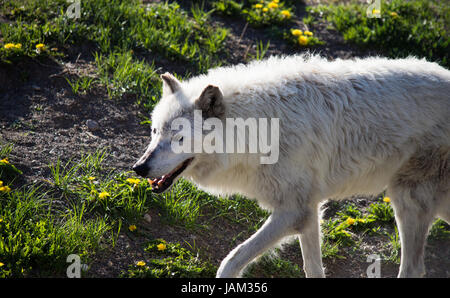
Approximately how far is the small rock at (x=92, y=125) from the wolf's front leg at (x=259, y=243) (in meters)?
2.58

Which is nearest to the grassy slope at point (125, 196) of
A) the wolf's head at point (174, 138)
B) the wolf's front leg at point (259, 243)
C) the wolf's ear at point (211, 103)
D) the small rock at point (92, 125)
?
the small rock at point (92, 125)

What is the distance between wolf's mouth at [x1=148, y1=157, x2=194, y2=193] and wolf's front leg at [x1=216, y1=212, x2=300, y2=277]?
0.77 meters

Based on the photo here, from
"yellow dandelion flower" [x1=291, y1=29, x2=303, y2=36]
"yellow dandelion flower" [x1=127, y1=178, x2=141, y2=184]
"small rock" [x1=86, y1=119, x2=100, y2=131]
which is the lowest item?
"yellow dandelion flower" [x1=127, y1=178, x2=141, y2=184]

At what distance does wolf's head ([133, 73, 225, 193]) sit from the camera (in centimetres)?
387

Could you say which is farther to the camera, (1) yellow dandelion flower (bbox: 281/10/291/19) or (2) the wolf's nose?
(1) yellow dandelion flower (bbox: 281/10/291/19)

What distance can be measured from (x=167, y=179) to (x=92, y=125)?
2.12 m

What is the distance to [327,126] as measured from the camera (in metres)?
4.27

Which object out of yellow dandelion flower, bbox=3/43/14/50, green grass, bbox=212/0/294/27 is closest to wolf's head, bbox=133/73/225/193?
yellow dandelion flower, bbox=3/43/14/50

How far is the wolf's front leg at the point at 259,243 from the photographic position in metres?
3.93

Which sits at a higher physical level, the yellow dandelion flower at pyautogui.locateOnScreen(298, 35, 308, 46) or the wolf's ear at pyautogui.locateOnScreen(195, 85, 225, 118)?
the wolf's ear at pyautogui.locateOnScreen(195, 85, 225, 118)

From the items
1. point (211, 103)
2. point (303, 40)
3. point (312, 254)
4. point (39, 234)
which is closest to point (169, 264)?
point (39, 234)

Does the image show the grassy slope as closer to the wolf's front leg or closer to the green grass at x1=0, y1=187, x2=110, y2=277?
the green grass at x1=0, y1=187, x2=110, y2=277

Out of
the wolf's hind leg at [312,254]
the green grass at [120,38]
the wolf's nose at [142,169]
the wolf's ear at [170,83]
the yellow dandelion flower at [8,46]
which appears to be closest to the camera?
the wolf's nose at [142,169]

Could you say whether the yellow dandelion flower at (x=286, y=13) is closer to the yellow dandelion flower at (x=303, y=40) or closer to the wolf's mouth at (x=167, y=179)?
the yellow dandelion flower at (x=303, y=40)
